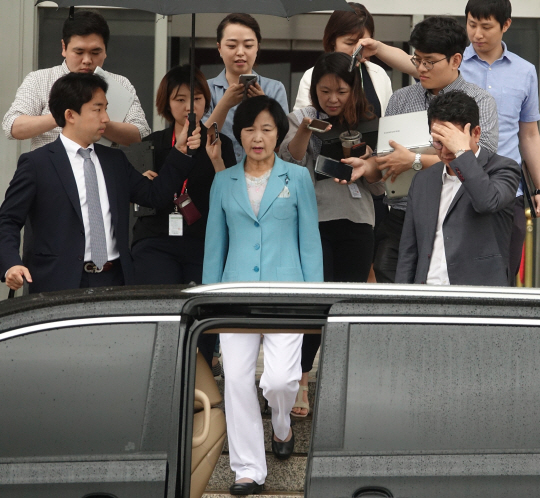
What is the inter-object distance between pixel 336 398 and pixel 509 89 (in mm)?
3153

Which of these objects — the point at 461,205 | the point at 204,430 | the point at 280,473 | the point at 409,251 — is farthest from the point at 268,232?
the point at 204,430

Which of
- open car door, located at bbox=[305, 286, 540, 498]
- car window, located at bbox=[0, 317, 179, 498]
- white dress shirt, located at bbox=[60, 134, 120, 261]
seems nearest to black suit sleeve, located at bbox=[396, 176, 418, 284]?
white dress shirt, located at bbox=[60, 134, 120, 261]

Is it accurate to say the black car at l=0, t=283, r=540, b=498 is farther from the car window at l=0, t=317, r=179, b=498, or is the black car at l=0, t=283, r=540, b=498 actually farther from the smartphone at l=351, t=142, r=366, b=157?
the smartphone at l=351, t=142, r=366, b=157

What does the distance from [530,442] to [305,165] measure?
8.89 ft

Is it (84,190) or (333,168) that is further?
(333,168)

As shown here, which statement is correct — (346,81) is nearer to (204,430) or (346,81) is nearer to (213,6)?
(213,6)

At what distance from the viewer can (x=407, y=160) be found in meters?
4.61

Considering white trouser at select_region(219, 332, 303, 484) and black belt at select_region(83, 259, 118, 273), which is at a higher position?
black belt at select_region(83, 259, 118, 273)

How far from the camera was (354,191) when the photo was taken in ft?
16.3

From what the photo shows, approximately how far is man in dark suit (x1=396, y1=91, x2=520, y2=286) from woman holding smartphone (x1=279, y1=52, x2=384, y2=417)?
0.61 meters

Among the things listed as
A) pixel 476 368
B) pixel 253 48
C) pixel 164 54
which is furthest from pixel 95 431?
pixel 164 54

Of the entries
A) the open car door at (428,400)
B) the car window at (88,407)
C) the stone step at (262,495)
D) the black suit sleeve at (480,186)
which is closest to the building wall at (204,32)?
the black suit sleeve at (480,186)

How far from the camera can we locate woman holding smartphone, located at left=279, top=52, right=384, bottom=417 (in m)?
4.88

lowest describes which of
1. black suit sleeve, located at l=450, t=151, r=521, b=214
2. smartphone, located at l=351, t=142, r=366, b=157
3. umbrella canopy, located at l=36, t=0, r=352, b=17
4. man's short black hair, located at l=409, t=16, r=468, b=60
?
black suit sleeve, located at l=450, t=151, r=521, b=214
